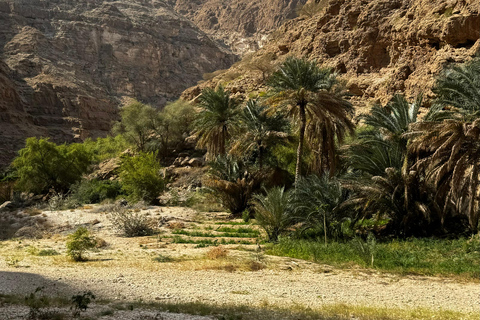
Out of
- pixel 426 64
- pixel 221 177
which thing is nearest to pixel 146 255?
pixel 221 177

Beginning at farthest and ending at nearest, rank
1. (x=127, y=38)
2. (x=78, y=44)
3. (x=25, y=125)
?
1. (x=127, y=38)
2. (x=78, y=44)
3. (x=25, y=125)

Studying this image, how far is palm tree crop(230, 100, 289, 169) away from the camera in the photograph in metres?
21.9

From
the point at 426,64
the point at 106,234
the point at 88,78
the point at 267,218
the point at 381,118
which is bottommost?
the point at 106,234

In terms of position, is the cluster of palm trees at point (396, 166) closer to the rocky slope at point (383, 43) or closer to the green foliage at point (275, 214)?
the green foliage at point (275, 214)

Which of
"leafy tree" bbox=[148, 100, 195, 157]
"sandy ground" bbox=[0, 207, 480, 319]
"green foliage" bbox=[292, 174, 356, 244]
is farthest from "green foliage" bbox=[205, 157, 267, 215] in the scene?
"leafy tree" bbox=[148, 100, 195, 157]

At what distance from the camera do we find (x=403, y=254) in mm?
10516

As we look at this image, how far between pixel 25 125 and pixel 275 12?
79.5m

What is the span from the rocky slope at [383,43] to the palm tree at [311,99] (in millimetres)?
11160

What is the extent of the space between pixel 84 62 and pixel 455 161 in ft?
291

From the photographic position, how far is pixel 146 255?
444 inches

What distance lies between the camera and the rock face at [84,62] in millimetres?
68688

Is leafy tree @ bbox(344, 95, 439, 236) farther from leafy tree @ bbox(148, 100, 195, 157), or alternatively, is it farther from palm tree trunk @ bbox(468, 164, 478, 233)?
leafy tree @ bbox(148, 100, 195, 157)

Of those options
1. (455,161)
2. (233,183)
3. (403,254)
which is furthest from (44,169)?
(455,161)

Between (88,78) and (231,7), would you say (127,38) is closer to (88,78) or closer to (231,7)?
(88,78)
